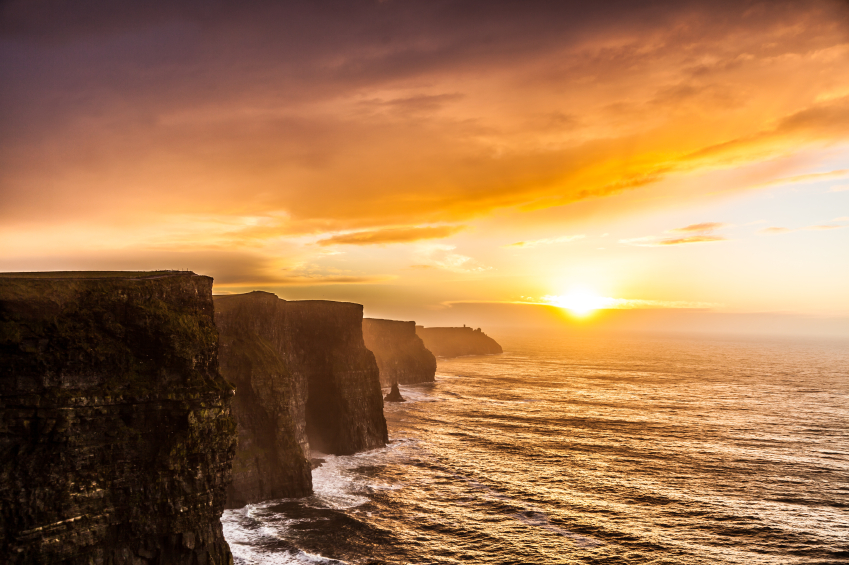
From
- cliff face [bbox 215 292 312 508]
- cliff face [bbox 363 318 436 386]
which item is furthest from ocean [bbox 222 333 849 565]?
cliff face [bbox 363 318 436 386]

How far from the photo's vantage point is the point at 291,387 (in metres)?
54.3

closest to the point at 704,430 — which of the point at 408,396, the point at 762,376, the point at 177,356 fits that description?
the point at 408,396

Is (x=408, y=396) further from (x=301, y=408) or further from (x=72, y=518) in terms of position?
(x=72, y=518)

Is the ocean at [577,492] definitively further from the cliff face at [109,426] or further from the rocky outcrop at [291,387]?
the cliff face at [109,426]

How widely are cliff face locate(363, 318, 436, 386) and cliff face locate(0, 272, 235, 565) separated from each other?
10086cm

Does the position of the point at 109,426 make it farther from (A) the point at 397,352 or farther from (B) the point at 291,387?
(A) the point at 397,352

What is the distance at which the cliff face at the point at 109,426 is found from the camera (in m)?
24.1

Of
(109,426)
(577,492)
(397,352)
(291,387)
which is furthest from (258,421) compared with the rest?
(397,352)

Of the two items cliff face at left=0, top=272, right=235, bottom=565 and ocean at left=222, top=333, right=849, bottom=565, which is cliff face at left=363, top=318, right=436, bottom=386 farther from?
cliff face at left=0, top=272, right=235, bottom=565

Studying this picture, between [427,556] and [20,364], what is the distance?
30.5 m

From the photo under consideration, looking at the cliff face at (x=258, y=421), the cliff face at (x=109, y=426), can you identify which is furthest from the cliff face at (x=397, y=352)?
the cliff face at (x=109, y=426)

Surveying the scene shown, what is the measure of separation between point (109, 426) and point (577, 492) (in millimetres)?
45282

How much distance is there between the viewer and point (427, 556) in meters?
37.4

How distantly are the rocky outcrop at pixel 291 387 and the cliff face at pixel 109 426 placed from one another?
18.0m
